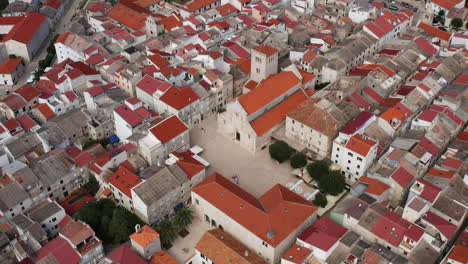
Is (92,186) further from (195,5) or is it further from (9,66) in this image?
(195,5)

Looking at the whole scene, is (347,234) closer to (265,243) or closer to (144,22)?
(265,243)

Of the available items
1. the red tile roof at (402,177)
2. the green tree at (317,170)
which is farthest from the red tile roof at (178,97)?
the red tile roof at (402,177)

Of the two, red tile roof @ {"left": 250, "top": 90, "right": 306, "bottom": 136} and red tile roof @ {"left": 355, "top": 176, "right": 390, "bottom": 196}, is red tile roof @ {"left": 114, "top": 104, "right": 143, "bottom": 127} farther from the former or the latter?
red tile roof @ {"left": 355, "top": 176, "right": 390, "bottom": 196}

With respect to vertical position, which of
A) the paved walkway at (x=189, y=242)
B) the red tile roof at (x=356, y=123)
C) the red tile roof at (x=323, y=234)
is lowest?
the paved walkway at (x=189, y=242)

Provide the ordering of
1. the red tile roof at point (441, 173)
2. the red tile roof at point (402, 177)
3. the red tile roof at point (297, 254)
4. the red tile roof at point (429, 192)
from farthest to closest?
the red tile roof at point (441, 173), the red tile roof at point (402, 177), the red tile roof at point (429, 192), the red tile roof at point (297, 254)

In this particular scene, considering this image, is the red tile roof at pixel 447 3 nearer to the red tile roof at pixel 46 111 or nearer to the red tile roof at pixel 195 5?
the red tile roof at pixel 195 5

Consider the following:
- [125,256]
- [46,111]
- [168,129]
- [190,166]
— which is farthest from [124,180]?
[46,111]

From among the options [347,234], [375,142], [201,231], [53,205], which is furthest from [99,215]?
[375,142]
